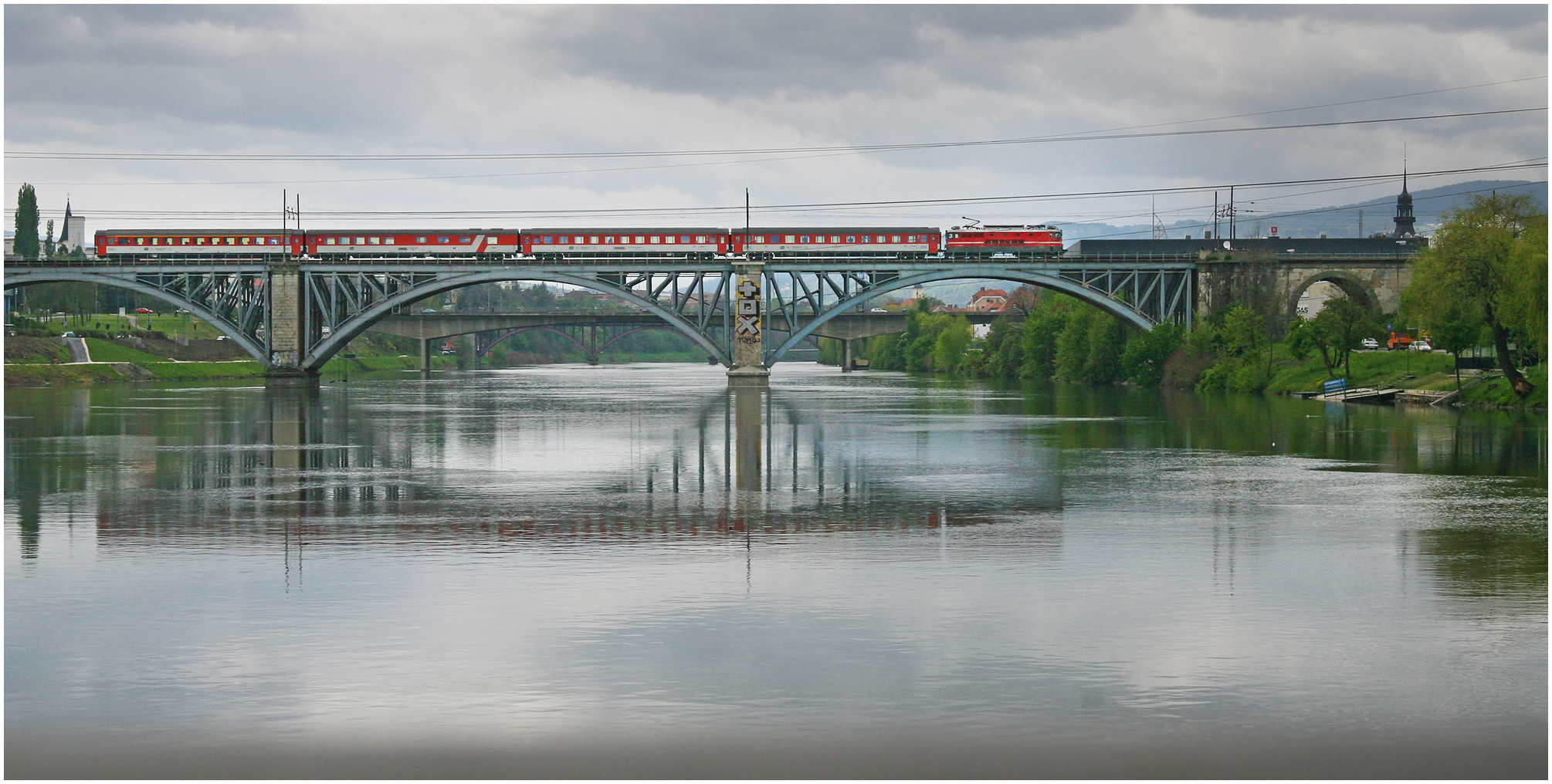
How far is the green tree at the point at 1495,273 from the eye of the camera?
186ft

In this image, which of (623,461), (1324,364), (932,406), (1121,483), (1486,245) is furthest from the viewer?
(1324,364)

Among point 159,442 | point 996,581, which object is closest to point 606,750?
point 996,581

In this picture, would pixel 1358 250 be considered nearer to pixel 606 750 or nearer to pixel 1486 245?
pixel 1486 245

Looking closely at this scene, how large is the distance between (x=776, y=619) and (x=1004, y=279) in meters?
87.7

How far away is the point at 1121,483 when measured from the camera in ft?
95.9

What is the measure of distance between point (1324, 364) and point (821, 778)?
81.1 m

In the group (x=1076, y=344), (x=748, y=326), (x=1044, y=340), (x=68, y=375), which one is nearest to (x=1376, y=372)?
(x=1076, y=344)

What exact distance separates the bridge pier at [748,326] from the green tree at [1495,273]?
46.4 metres

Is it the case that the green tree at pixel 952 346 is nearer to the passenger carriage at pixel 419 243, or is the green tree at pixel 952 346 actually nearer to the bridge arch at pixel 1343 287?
the bridge arch at pixel 1343 287

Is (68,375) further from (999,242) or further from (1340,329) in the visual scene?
(1340,329)

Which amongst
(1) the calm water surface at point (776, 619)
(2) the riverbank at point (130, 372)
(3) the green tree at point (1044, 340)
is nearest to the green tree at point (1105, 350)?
(3) the green tree at point (1044, 340)

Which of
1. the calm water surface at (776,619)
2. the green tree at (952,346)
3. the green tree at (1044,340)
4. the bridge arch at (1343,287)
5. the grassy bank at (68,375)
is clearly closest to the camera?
the calm water surface at (776,619)

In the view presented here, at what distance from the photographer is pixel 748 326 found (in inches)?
3999

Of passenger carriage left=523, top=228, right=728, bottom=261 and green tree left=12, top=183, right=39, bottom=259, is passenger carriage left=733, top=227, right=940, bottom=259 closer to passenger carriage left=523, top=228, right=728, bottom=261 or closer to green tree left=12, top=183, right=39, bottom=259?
passenger carriage left=523, top=228, right=728, bottom=261
